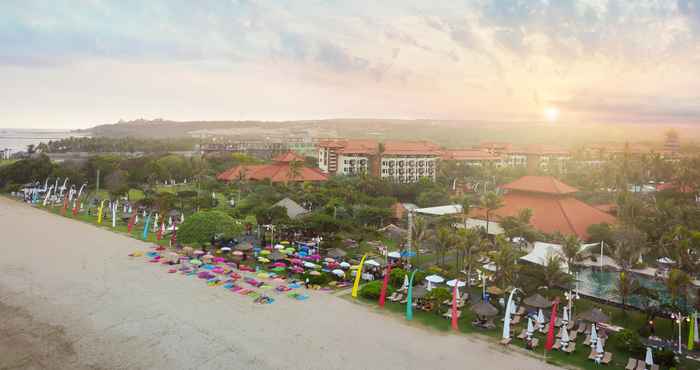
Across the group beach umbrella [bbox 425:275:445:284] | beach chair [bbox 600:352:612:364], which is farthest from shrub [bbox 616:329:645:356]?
beach umbrella [bbox 425:275:445:284]

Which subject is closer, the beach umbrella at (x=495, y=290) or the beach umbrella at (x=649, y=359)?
the beach umbrella at (x=649, y=359)

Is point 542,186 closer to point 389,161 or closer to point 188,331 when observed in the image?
point 188,331

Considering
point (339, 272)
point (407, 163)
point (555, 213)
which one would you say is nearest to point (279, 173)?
point (407, 163)

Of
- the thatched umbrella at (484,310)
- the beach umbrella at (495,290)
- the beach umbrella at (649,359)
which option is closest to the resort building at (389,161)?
the beach umbrella at (495,290)

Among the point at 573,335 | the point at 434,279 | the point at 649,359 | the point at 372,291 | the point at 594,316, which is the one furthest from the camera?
the point at 434,279

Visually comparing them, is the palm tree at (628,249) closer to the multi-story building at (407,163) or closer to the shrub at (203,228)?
the shrub at (203,228)

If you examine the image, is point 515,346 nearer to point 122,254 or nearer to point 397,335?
point 397,335
